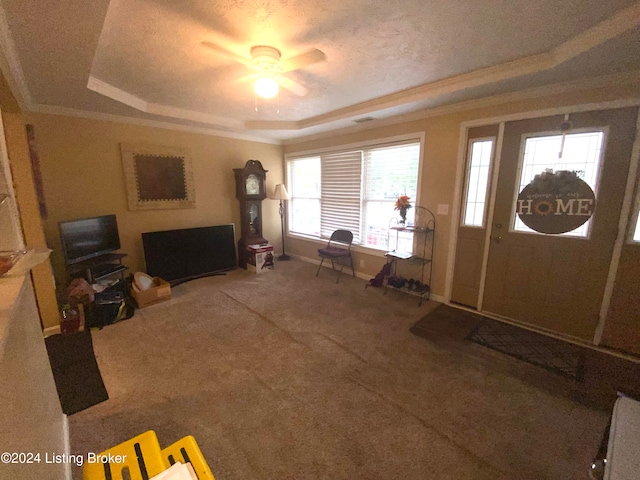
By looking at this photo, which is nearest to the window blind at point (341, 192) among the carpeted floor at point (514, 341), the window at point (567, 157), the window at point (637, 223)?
the carpeted floor at point (514, 341)

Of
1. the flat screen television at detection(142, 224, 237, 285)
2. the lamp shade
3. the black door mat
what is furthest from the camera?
the lamp shade

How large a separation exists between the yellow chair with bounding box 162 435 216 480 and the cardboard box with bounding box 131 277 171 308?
246cm

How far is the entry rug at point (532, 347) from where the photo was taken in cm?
212

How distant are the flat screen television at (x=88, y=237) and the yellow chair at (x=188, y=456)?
104 inches

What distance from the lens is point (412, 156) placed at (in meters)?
3.41

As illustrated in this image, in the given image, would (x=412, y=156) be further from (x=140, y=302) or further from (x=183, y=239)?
(x=140, y=302)

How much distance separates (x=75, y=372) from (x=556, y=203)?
4.34 m

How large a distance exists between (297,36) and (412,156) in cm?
214

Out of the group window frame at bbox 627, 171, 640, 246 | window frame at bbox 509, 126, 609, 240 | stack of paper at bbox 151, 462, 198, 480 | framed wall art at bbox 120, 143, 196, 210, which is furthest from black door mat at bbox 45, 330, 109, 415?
window frame at bbox 627, 171, 640, 246

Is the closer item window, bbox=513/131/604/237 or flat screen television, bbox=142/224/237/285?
window, bbox=513/131/604/237

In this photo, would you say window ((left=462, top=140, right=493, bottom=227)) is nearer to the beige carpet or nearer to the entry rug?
the entry rug

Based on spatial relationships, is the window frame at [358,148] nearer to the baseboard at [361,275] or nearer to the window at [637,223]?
the baseboard at [361,275]

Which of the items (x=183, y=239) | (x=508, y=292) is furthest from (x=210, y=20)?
(x=508, y=292)

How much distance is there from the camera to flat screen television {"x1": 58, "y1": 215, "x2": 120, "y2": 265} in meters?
2.70
